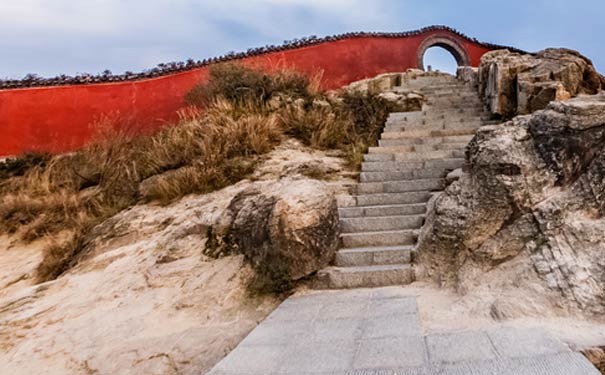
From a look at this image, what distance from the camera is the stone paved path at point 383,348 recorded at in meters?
2.03

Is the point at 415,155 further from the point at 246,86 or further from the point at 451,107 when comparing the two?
the point at 246,86

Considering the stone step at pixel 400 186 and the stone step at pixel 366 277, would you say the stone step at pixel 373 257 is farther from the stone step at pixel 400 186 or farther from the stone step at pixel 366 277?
the stone step at pixel 400 186

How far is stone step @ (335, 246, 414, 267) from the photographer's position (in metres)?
3.80

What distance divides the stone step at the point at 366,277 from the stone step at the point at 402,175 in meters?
1.83

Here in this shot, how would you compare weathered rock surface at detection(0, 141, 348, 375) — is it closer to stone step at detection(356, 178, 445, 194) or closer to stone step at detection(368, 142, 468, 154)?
stone step at detection(356, 178, 445, 194)

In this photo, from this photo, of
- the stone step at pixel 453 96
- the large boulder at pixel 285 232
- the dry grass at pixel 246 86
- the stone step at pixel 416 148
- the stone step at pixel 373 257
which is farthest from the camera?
the stone step at pixel 453 96

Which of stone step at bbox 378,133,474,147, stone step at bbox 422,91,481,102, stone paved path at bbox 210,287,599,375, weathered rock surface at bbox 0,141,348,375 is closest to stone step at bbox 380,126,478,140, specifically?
stone step at bbox 378,133,474,147

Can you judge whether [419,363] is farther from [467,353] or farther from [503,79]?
[503,79]

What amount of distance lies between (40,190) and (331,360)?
18.9 feet

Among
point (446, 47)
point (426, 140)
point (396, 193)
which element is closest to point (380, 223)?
point (396, 193)

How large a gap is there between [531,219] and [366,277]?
1.22 meters

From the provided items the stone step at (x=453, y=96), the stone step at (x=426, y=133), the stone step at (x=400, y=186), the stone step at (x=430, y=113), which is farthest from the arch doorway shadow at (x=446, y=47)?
the stone step at (x=400, y=186)

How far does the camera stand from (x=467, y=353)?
2.20 metres

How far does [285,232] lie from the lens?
3.48 metres
